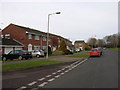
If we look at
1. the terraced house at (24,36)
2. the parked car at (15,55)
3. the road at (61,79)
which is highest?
the terraced house at (24,36)

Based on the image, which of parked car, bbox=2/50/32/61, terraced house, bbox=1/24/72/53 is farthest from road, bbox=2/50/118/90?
terraced house, bbox=1/24/72/53

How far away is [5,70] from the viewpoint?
1122 centimetres

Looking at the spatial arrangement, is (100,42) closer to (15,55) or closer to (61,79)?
(15,55)

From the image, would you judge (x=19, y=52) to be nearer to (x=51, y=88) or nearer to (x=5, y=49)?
(x=5, y=49)

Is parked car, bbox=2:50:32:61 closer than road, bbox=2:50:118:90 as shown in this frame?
No

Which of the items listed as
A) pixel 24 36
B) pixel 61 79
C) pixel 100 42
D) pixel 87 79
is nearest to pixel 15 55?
pixel 24 36

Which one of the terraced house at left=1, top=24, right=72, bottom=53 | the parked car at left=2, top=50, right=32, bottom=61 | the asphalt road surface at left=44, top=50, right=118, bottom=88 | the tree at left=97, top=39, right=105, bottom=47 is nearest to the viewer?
the asphalt road surface at left=44, top=50, right=118, bottom=88

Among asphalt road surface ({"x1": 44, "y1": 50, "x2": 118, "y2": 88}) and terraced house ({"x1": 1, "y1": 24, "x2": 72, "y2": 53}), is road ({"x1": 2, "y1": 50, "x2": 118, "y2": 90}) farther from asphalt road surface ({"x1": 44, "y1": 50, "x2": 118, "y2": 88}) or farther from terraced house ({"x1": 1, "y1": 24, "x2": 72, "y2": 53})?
terraced house ({"x1": 1, "y1": 24, "x2": 72, "y2": 53})

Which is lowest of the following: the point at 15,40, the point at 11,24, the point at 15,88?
the point at 15,88

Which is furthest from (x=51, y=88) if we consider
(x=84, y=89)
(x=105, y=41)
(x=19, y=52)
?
(x=105, y=41)

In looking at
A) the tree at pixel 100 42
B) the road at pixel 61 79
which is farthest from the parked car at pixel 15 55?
the tree at pixel 100 42

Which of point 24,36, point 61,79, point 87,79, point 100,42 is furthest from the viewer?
point 100,42

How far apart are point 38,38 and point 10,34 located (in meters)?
7.36

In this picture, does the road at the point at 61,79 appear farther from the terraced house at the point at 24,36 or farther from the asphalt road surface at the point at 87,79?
the terraced house at the point at 24,36
